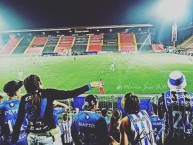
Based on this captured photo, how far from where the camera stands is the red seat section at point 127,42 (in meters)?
76.4

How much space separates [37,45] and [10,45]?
28.5 ft

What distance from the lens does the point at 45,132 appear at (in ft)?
15.1

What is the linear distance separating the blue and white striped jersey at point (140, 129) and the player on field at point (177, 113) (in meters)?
0.77

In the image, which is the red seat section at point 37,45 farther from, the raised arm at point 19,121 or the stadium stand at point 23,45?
the raised arm at point 19,121

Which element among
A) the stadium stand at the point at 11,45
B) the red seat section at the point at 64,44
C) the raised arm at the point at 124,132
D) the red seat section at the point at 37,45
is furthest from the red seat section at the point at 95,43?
the raised arm at the point at 124,132

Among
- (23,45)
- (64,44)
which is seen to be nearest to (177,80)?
(64,44)

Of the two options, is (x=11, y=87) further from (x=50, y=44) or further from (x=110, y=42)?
(x=50, y=44)

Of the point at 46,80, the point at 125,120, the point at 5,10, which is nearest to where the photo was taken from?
the point at 125,120

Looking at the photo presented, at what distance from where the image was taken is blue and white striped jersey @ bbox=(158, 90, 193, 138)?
475 centimetres

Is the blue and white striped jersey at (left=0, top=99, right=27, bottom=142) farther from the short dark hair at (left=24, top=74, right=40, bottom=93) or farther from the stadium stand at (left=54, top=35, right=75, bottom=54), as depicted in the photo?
the stadium stand at (left=54, top=35, right=75, bottom=54)

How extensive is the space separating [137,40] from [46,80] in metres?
59.0

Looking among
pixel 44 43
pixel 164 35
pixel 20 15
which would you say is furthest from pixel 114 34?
pixel 20 15

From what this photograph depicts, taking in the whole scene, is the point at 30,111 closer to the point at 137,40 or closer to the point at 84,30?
the point at 137,40

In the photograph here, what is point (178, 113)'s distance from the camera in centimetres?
478
